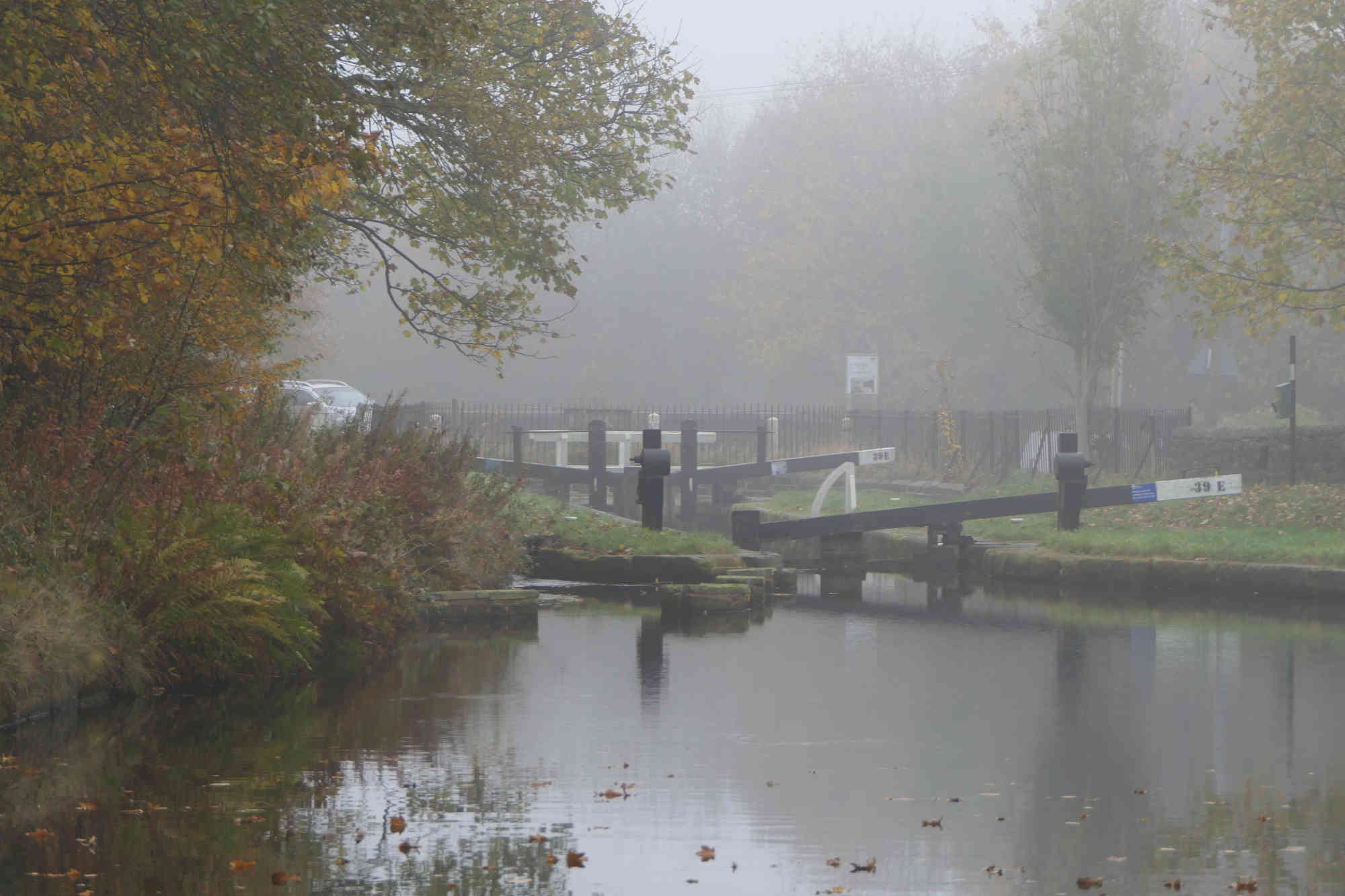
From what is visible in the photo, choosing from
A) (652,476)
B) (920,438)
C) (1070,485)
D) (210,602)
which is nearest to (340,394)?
(920,438)

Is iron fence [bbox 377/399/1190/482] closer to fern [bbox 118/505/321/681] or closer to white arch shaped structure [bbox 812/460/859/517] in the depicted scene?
white arch shaped structure [bbox 812/460/859/517]

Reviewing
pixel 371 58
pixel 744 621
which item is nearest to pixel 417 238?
pixel 371 58

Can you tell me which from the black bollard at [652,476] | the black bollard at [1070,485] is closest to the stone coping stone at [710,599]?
the black bollard at [652,476]

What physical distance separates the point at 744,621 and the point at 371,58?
570cm

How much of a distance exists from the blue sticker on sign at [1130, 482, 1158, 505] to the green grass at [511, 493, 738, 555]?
15.2ft

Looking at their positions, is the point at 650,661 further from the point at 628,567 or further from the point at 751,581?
the point at 628,567

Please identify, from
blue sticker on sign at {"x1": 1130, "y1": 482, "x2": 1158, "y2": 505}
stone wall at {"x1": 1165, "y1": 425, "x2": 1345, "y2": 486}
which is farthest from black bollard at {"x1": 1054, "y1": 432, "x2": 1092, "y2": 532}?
stone wall at {"x1": 1165, "y1": 425, "x2": 1345, "y2": 486}


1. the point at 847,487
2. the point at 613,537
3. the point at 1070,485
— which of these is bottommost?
the point at 613,537

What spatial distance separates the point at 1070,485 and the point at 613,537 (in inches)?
213

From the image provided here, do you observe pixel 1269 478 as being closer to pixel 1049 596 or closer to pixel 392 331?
pixel 1049 596

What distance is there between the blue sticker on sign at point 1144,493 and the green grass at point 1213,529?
0.43m

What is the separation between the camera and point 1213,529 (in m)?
20.2

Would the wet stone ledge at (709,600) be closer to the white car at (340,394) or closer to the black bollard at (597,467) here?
the black bollard at (597,467)

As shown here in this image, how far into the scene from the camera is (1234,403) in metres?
46.8
